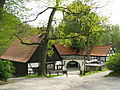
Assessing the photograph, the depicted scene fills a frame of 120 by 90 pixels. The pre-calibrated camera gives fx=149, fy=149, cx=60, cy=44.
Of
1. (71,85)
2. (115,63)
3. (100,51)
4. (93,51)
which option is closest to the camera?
(71,85)

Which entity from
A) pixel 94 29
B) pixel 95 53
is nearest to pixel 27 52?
pixel 94 29

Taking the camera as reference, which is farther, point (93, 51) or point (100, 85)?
point (93, 51)

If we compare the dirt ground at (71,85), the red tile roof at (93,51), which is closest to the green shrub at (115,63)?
the dirt ground at (71,85)

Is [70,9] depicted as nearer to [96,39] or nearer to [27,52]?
[27,52]

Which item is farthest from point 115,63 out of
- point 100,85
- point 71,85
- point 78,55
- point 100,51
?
point 78,55

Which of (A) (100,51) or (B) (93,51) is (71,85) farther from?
(B) (93,51)

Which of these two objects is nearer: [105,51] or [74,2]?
[74,2]

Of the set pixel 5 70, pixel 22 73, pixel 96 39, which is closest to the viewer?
pixel 5 70

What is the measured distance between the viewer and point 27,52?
894 inches

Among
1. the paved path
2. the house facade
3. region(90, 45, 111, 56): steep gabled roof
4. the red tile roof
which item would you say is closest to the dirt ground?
the paved path

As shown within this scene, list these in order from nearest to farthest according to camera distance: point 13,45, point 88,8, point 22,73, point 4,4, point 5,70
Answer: point 5,70, point 4,4, point 88,8, point 22,73, point 13,45

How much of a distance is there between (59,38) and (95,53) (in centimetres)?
2345

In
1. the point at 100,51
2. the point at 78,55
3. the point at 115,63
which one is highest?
the point at 115,63

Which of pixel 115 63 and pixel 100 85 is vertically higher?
pixel 115 63
